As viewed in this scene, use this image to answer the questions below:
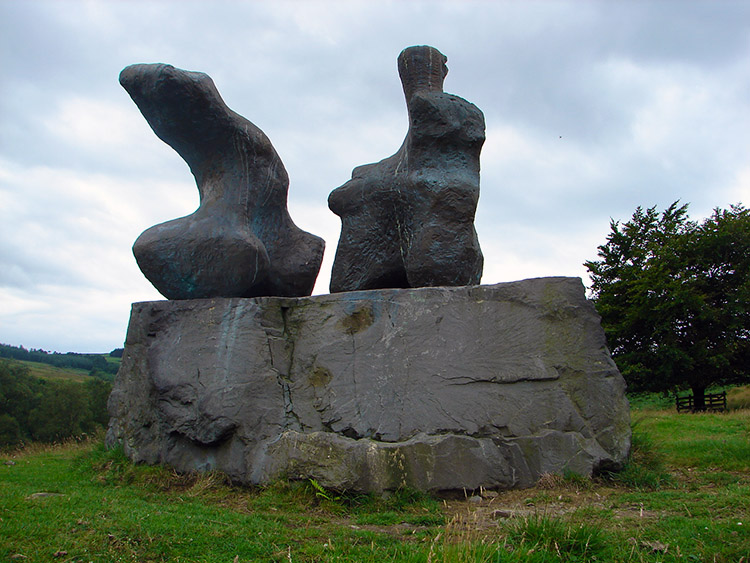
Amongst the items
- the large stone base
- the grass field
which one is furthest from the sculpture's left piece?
the grass field

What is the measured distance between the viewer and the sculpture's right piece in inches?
194

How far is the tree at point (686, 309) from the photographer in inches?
674

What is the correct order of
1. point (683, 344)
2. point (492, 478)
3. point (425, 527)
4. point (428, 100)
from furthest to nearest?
point (683, 344) < point (428, 100) < point (492, 478) < point (425, 527)

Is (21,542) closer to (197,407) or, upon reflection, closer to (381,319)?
(197,407)

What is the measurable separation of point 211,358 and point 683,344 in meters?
16.7

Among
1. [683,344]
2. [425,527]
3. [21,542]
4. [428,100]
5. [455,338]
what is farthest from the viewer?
[683,344]

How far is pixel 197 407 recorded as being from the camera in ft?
14.9

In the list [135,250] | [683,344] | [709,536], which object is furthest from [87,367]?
[709,536]

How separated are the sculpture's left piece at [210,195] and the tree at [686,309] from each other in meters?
14.5

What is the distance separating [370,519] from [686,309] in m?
16.1

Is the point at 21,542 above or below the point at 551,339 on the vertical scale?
below

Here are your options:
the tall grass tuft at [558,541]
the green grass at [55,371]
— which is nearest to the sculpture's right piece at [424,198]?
the tall grass tuft at [558,541]

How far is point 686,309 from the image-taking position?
1719 cm

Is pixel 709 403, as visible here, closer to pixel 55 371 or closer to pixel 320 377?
pixel 320 377
